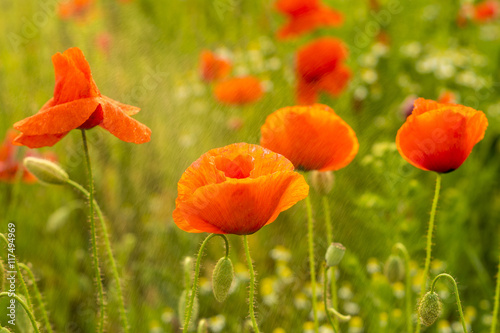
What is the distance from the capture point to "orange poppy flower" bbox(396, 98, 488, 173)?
96 cm

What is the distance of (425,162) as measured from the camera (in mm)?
982

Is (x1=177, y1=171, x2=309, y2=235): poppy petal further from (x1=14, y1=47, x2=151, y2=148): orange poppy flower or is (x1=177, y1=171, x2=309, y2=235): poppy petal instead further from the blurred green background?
the blurred green background

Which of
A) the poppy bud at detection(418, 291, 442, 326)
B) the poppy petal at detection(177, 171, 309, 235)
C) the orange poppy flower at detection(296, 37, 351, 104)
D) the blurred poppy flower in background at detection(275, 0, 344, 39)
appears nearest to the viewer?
the poppy petal at detection(177, 171, 309, 235)

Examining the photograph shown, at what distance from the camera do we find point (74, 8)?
132 inches

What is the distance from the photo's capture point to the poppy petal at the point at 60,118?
3.03 ft

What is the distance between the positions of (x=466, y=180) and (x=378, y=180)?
389 mm

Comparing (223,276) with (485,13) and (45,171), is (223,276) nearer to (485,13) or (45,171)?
(45,171)

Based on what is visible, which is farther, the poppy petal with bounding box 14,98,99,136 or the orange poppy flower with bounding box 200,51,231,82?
the orange poppy flower with bounding box 200,51,231,82

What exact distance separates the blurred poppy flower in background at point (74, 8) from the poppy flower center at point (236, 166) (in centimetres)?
281

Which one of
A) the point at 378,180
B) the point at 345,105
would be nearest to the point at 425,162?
the point at 378,180

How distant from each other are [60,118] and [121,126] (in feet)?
0.34

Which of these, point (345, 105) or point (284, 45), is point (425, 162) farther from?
point (284, 45)

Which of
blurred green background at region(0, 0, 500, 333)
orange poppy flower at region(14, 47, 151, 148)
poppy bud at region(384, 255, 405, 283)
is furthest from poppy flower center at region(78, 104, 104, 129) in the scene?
poppy bud at region(384, 255, 405, 283)

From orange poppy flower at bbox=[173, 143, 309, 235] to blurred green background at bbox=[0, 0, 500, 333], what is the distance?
1.82 feet
